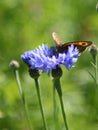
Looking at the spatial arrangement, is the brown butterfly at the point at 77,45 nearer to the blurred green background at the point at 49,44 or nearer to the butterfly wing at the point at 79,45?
the butterfly wing at the point at 79,45

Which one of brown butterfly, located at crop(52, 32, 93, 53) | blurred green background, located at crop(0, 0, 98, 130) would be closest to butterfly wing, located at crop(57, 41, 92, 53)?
brown butterfly, located at crop(52, 32, 93, 53)

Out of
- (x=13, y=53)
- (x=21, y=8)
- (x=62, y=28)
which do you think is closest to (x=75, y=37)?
(x=62, y=28)

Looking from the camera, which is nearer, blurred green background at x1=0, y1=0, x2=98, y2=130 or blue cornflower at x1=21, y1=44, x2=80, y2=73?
blue cornflower at x1=21, y1=44, x2=80, y2=73

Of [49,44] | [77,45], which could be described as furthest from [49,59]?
[49,44]

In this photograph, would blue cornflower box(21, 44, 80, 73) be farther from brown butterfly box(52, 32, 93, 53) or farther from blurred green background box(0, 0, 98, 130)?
blurred green background box(0, 0, 98, 130)

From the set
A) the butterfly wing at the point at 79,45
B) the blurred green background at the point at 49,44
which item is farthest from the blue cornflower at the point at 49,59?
the blurred green background at the point at 49,44

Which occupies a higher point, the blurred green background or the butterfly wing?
the blurred green background
